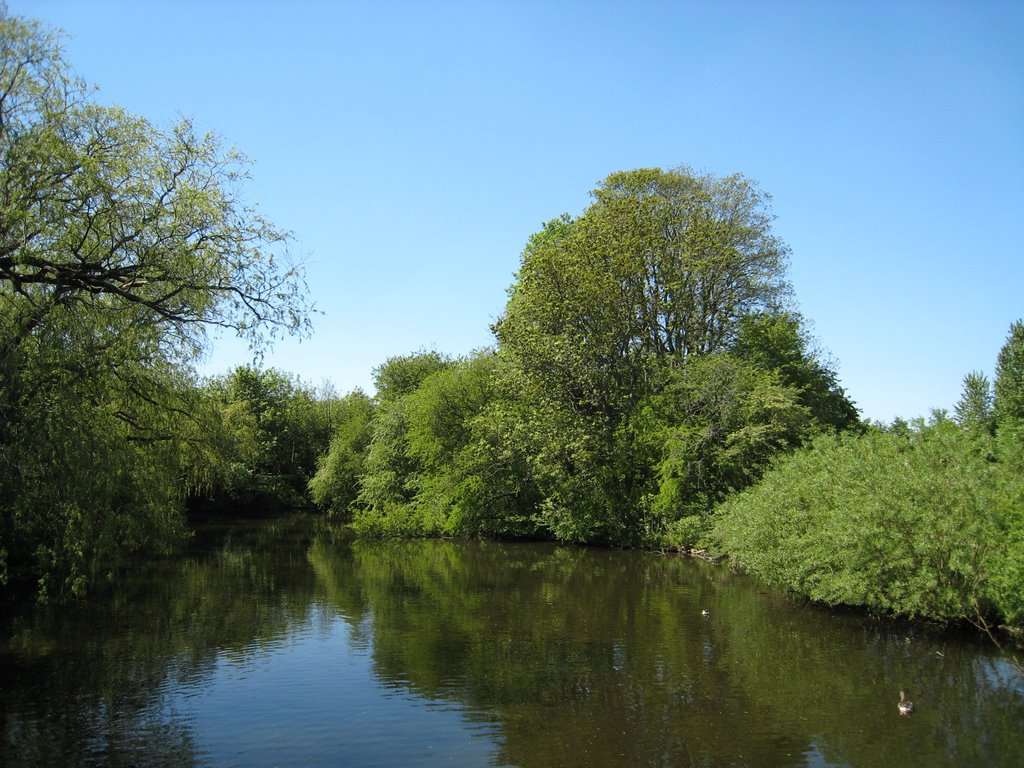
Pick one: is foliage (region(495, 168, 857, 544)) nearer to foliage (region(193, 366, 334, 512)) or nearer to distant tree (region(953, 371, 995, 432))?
distant tree (region(953, 371, 995, 432))

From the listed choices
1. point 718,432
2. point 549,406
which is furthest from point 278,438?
point 718,432

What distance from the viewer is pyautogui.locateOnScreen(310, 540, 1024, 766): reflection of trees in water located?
10.5 m

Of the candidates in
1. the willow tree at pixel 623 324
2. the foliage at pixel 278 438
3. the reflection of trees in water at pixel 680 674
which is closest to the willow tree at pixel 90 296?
the reflection of trees in water at pixel 680 674

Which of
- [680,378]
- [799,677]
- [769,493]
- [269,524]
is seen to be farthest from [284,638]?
[269,524]

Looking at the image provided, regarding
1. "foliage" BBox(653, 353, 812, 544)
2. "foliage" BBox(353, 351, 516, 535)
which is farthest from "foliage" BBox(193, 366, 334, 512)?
"foliage" BBox(653, 353, 812, 544)

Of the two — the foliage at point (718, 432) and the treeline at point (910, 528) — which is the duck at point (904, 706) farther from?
the foliage at point (718, 432)

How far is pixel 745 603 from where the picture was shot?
20250mm

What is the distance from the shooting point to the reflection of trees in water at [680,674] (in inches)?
413

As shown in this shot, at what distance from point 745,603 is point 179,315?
15718 millimetres

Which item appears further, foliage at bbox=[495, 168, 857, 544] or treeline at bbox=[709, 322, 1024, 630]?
→ foliage at bbox=[495, 168, 857, 544]

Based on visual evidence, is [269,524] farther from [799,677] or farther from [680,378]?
[799,677]

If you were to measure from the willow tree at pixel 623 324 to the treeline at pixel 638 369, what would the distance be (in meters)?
0.06

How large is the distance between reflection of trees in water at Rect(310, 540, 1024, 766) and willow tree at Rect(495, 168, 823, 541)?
9.89 metres

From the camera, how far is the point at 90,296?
1530 cm
